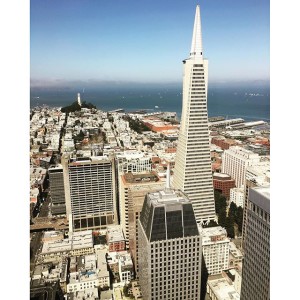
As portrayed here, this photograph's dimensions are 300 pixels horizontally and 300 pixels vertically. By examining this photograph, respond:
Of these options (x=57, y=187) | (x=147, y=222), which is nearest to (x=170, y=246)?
(x=147, y=222)

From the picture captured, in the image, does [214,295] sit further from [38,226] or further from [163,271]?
[38,226]

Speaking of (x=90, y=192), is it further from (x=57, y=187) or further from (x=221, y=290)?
(x=221, y=290)

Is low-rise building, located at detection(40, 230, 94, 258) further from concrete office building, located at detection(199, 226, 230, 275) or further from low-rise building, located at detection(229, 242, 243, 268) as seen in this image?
low-rise building, located at detection(229, 242, 243, 268)

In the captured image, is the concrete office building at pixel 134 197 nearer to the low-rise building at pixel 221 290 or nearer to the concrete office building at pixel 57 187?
the low-rise building at pixel 221 290

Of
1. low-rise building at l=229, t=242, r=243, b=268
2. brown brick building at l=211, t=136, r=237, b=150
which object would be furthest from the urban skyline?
brown brick building at l=211, t=136, r=237, b=150

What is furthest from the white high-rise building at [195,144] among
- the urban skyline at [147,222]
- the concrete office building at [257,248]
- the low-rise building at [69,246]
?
the concrete office building at [257,248]

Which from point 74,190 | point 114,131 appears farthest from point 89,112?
point 74,190
